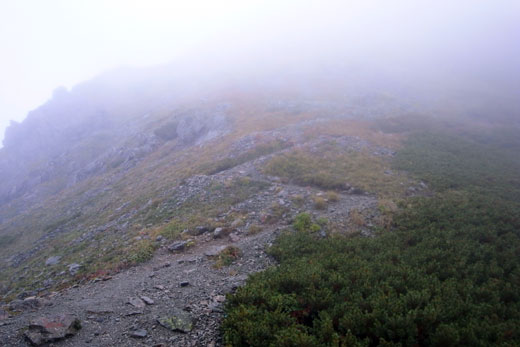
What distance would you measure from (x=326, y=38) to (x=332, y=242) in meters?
107

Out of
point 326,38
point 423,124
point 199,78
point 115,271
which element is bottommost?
point 423,124

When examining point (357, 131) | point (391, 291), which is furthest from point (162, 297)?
point (357, 131)

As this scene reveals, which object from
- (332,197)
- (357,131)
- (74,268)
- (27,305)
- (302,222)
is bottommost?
(357,131)

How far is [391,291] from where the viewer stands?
775 cm

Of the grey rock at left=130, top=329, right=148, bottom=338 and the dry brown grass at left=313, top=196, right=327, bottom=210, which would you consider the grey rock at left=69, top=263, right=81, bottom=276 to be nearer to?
the grey rock at left=130, top=329, right=148, bottom=338

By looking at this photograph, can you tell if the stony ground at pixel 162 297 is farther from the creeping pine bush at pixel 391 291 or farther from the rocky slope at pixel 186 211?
the creeping pine bush at pixel 391 291

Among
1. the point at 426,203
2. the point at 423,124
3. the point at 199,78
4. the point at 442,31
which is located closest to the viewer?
the point at 426,203

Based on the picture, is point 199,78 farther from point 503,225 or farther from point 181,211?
point 503,225

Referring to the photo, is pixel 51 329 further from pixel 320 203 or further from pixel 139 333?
pixel 320 203

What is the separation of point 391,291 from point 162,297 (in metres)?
7.18

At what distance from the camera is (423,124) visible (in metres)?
36.8

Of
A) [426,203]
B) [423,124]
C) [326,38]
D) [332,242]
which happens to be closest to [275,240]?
[332,242]

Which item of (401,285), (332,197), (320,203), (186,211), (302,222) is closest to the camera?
(401,285)

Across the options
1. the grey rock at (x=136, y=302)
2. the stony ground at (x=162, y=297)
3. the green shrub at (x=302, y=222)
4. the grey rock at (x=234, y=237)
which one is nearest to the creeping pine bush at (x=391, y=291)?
the green shrub at (x=302, y=222)
